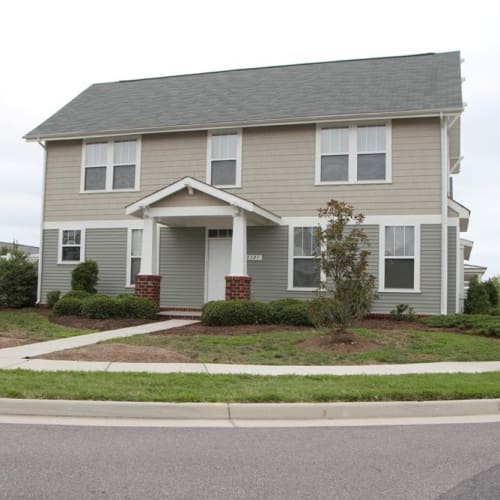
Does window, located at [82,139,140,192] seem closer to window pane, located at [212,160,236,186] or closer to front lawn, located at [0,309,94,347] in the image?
window pane, located at [212,160,236,186]

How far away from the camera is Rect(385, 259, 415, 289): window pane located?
53.1 feet

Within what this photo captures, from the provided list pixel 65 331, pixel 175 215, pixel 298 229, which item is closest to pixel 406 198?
pixel 298 229

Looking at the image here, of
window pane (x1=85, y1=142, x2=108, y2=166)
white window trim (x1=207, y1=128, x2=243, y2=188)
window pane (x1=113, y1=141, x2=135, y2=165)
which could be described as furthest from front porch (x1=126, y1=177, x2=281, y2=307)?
window pane (x1=85, y1=142, x2=108, y2=166)

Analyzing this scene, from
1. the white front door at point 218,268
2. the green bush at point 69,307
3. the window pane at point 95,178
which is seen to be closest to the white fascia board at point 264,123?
the window pane at point 95,178

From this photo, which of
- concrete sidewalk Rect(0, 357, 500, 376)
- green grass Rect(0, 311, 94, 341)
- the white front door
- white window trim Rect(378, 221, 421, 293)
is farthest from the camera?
the white front door

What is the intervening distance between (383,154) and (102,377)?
438 inches

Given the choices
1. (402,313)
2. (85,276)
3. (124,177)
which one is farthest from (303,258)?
(85,276)

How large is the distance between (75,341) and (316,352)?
4.88 meters

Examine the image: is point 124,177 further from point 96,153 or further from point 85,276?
point 85,276

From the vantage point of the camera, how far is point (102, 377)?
26.9ft

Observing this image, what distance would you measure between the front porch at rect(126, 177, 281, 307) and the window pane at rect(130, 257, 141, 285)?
0.87 m

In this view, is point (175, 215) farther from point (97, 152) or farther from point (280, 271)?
point (97, 152)

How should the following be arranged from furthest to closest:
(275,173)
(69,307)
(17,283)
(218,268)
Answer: (17,283) < (218,268) < (275,173) < (69,307)

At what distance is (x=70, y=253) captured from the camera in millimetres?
19266
